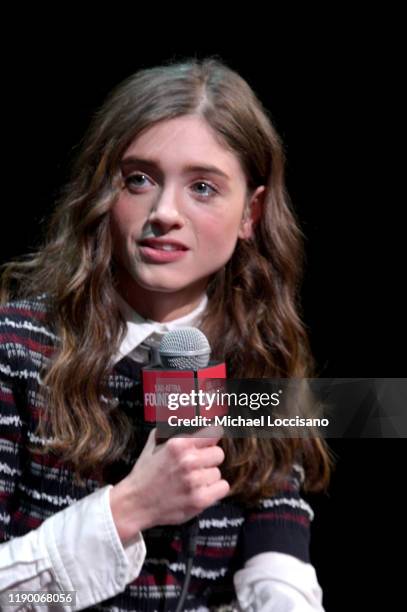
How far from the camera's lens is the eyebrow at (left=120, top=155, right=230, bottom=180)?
1326mm

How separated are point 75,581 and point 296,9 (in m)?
1.47

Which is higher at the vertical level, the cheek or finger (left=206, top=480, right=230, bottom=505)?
the cheek

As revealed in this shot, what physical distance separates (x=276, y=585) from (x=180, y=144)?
803mm

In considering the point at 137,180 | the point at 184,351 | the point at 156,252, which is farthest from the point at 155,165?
the point at 184,351

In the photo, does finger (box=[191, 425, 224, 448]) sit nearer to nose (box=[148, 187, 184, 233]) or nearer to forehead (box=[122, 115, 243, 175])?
nose (box=[148, 187, 184, 233])

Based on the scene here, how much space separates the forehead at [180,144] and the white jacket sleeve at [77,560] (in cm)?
59

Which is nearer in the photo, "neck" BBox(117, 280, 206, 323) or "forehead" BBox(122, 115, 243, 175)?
"forehead" BBox(122, 115, 243, 175)

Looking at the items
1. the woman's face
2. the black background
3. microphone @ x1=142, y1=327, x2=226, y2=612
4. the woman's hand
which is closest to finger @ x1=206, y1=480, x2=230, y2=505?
the woman's hand

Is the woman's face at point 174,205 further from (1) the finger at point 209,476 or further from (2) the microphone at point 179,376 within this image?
(1) the finger at point 209,476

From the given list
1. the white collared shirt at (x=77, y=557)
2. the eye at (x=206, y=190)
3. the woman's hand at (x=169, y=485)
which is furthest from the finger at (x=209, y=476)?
the eye at (x=206, y=190)

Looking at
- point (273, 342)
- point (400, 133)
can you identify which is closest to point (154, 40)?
point (400, 133)

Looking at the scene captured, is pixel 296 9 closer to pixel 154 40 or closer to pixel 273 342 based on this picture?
pixel 154 40

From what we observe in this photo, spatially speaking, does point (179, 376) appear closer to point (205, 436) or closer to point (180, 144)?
point (205, 436)

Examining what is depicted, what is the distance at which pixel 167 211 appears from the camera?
4.25 feet
